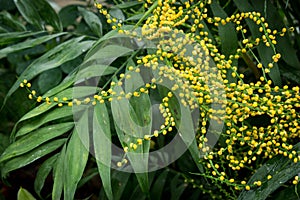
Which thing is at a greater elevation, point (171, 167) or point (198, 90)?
point (198, 90)

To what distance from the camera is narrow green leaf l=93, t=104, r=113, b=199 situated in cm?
67

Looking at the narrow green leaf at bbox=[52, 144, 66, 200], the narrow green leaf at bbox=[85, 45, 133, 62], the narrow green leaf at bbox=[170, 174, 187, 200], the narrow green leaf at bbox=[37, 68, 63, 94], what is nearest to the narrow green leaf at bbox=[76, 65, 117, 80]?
the narrow green leaf at bbox=[85, 45, 133, 62]

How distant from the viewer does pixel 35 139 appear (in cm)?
76

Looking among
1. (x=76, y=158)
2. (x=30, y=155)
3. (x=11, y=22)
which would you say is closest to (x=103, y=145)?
(x=76, y=158)

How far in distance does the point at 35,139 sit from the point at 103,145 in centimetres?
14

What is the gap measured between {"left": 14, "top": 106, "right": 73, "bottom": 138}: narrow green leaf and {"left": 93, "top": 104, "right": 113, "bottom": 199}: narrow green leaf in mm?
55

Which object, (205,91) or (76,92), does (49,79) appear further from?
(205,91)

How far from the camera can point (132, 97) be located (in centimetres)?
73

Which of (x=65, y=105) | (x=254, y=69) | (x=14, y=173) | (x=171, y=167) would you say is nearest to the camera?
(x=65, y=105)

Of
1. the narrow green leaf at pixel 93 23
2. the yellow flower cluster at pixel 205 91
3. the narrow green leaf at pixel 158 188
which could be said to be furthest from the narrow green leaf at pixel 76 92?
the narrow green leaf at pixel 158 188

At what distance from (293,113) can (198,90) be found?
15 centimetres

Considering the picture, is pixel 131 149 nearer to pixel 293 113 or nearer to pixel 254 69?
pixel 293 113

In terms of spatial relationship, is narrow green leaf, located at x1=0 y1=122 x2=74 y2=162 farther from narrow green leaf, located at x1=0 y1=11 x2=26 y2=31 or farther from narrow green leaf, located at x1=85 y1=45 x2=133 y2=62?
narrow green leaf, located at x1=0 y1=11 x2=26 y2=31

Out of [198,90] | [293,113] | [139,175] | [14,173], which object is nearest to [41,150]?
[139,175]
